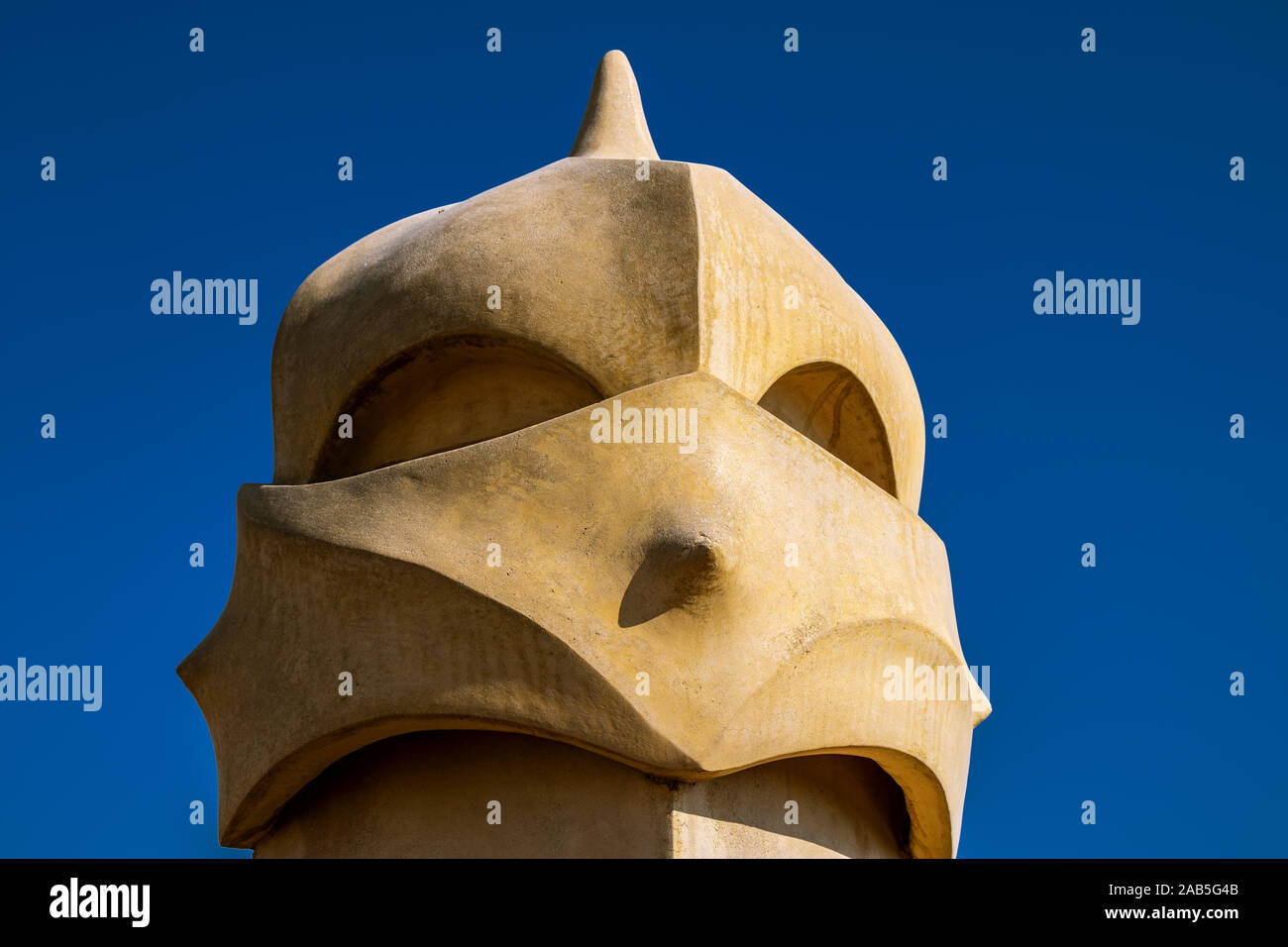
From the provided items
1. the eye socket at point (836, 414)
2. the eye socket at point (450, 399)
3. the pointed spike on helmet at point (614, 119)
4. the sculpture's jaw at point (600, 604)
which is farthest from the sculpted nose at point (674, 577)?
the pointed spike on helmet at point (614, 119)

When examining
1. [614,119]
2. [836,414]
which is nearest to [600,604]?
[836,414]

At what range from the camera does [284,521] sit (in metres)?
8.94

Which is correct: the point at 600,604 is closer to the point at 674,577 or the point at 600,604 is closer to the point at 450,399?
the point at 674,577

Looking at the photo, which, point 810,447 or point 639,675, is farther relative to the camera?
point 810,447

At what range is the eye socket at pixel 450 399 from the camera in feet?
29.5

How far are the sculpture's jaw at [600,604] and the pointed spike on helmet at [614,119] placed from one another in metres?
2.90

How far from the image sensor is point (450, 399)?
9.34 m

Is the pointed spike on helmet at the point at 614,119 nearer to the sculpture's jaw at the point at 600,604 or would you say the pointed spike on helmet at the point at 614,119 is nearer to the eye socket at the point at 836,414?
the eye socket at the point at 836,414

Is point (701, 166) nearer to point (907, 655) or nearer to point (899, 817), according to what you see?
point (907, 655)

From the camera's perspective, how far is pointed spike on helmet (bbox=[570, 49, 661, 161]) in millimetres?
10664

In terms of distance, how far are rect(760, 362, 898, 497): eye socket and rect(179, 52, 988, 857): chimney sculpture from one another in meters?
0.03

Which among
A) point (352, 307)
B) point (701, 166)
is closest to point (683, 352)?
point (701, 166)

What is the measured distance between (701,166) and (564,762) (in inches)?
147
